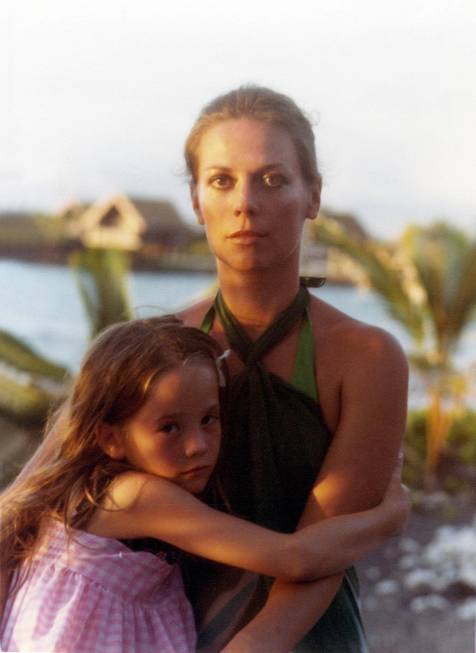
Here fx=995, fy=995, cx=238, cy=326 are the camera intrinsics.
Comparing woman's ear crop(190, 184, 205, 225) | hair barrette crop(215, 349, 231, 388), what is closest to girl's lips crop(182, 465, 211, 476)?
hair barrette crop(215, 349, 231, 388)

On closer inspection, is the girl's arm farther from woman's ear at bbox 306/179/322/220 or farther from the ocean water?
woman's ear at bbox 306/179/322/220

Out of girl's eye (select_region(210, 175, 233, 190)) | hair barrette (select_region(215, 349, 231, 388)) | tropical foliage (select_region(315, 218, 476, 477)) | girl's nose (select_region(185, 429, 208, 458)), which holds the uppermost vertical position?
girl's eye (select_region(210, 175, 233, 190))

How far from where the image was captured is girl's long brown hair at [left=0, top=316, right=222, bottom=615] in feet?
3.97

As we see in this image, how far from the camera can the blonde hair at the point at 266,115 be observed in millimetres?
1203

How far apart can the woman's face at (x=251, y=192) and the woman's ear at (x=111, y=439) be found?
0.25m

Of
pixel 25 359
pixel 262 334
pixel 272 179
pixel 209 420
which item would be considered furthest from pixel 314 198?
pixel 25 359

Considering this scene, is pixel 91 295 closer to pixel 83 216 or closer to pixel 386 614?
pixel 83 216

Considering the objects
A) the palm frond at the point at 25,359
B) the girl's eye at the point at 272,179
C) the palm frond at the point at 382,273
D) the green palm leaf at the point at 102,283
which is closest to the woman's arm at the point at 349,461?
the girl's eye at the point at 272,179

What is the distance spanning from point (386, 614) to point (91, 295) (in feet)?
4.88

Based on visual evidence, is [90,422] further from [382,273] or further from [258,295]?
[382,273]

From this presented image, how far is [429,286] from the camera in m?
3.03

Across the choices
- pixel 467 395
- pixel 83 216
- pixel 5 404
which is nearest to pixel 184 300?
pixel 83 216

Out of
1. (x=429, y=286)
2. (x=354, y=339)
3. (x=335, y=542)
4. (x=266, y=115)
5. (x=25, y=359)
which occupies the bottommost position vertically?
(x=25, y=359)

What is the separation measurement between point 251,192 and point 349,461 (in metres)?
0.34
